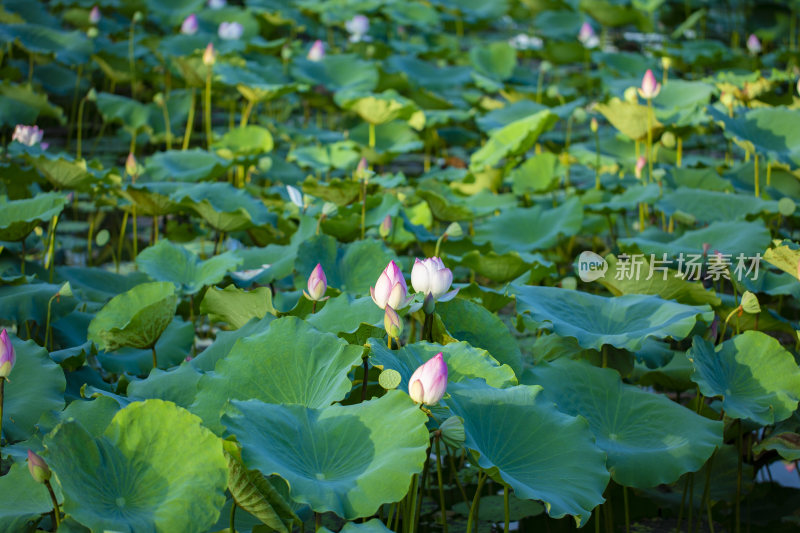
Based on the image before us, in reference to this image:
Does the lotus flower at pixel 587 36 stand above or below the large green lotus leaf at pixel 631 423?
below

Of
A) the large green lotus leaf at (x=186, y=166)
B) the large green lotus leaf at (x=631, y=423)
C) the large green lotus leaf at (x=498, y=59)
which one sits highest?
the large green lotus leaf at (x=631, y=423)

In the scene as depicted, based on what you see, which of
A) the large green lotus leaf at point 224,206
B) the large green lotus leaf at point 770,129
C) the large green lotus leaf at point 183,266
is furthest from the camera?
the large green lotus leaf at point 770,129

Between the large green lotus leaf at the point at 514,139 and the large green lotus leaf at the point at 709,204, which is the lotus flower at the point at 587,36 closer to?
the large green lotus leaf at the point at 514,139

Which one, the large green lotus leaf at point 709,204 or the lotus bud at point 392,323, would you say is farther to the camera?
the large green lotus leaf at point 709,204

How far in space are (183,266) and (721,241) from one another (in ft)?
5.36

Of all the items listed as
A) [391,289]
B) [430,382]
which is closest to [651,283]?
[391,289]

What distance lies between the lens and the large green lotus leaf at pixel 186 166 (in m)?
3.27

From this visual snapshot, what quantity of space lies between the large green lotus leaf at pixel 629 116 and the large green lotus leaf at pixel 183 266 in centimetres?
169

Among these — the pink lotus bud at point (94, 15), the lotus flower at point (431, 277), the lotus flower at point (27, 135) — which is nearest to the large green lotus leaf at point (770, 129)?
the lotus flower at point (431, 277)

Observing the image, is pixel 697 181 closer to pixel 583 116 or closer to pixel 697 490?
pixel 583 116

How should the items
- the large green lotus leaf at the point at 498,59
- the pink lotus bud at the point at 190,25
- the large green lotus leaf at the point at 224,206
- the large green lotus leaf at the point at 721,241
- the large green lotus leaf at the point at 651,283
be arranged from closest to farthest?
the large green lotus leaf at the point at 651,283
the large green lotus leaf at the point at 721,241
the large green lotus leaf at the point at 224,206
the pink lotus bud at the point at 190,25
the large green lotus leaf at the point at 498,59

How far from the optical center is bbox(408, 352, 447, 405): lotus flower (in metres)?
1.25

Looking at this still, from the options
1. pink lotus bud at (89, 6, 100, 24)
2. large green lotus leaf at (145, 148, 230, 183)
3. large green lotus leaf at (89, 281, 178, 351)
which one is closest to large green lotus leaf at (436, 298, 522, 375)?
large green lotus leaf at (89, 281, 178, 351)

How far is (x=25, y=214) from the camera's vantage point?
230 cm
